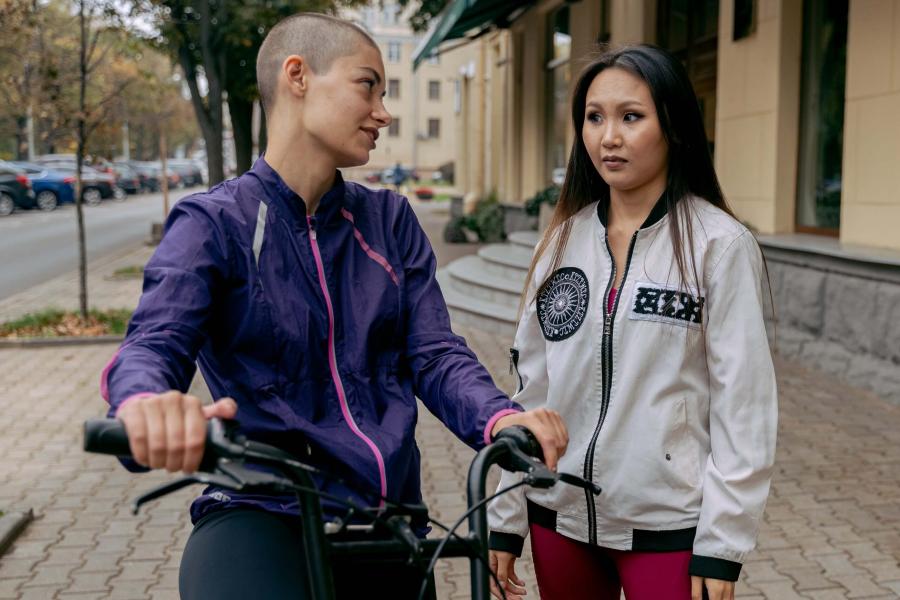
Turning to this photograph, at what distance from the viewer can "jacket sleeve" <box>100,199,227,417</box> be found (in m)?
1.66

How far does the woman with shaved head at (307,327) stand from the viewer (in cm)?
176

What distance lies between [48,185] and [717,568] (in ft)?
116

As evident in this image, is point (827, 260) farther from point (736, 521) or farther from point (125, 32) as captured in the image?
point (125, 32)

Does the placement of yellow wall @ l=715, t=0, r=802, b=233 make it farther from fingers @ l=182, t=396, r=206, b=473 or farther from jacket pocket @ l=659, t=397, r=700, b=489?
fingers @ l=182, t=396, r=206, b=473

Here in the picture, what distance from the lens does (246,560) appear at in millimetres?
1712

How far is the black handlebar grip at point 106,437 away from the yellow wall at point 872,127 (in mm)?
7025

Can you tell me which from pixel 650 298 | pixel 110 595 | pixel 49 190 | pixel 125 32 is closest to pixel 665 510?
pixel 650 298

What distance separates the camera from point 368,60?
2039 mm

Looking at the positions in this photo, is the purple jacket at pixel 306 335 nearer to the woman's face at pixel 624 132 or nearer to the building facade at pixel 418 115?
the woman's face at pixel 624 132

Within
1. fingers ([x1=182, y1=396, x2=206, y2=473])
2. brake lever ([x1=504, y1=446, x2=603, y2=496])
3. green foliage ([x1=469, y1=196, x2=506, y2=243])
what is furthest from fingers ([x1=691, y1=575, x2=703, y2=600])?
green foliage ([x1=469, y1=196, x2=506, y2=243])

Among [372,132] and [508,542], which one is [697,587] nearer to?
[508,542]

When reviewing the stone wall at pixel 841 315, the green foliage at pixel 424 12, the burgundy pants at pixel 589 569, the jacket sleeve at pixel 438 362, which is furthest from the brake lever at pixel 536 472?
the green foliage at pixel 424 12

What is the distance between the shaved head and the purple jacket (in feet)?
0.62

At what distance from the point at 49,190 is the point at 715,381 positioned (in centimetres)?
3532
